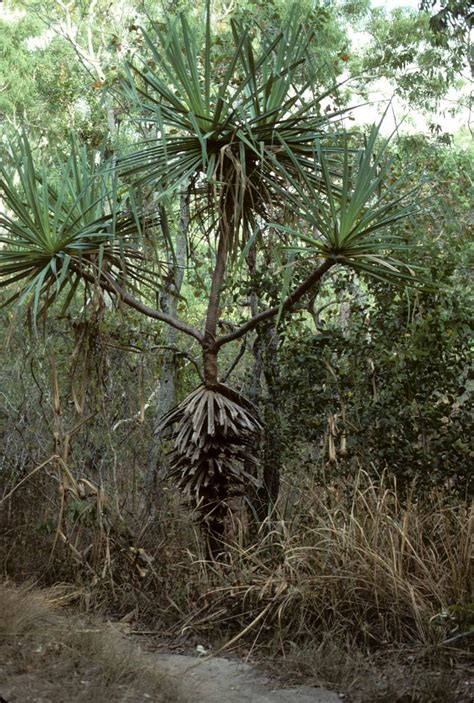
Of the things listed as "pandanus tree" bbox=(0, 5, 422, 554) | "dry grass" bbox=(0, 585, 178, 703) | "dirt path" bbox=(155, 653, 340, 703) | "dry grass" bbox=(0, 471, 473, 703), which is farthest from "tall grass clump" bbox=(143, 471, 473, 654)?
"dry grass" bbox=(0, 585, 178, 703)

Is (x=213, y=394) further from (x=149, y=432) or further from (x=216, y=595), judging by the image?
(x=149, y=432)

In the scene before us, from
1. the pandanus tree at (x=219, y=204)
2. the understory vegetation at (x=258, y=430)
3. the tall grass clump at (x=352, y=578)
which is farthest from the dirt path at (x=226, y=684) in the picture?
the pandanus tree at (x=219, y=204)

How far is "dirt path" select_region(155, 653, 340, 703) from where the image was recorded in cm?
411

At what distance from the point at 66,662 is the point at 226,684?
0.85 m

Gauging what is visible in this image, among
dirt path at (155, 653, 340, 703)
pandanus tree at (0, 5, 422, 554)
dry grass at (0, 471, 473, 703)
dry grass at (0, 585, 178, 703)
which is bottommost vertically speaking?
dirt path at (155, 653, 340, 703)

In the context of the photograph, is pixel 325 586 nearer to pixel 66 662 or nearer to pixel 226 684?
pixel 226 684

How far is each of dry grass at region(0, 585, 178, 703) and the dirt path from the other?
19 cm

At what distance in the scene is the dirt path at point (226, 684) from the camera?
4113mm

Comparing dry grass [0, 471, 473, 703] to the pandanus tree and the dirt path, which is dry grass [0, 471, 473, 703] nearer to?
the dirt path

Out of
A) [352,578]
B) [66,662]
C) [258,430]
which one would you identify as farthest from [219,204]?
[66,662]

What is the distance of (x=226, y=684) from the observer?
436 centimetres

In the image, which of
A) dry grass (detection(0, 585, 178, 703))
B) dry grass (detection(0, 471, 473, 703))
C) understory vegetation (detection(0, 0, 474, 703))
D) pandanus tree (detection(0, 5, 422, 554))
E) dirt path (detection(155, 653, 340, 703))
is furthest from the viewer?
pandanus tree (detection(0, 5, 422, 554))

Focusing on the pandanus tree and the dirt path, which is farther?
the pandanus tree

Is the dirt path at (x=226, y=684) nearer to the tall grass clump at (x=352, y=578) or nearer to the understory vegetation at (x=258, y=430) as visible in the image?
the understory vegetation at (x=258, y=430)
